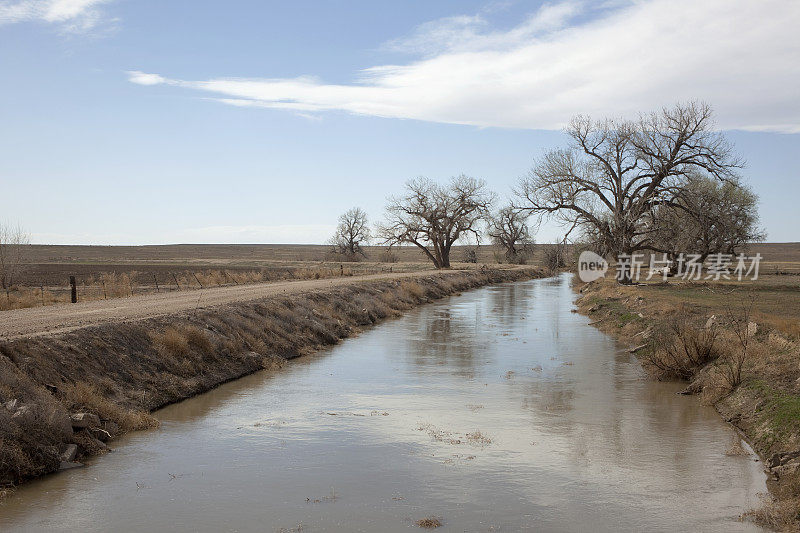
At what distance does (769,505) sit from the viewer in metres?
8.12

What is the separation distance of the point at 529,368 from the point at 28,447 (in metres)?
12.0

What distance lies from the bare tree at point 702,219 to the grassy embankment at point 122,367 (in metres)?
22.2

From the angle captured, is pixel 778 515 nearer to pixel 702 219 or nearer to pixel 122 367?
pixel 122 367

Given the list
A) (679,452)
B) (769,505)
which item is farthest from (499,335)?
(769,505)

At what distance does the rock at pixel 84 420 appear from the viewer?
34.6ft

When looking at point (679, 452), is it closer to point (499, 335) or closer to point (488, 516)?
point (488, 516)

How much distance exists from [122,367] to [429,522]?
28.0 feet

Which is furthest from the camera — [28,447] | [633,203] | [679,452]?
[633,203]

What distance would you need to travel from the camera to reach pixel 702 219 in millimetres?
38000

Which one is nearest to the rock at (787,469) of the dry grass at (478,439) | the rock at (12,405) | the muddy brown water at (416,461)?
the muddy brown water at (416,461)

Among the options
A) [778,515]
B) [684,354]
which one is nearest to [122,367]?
[778,515]

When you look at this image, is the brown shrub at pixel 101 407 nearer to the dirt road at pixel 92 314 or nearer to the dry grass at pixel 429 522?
the dirt road at pixel 92 314

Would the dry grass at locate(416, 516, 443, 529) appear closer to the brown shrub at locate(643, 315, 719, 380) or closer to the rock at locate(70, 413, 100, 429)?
the rock at locate(70, 413, 100, 429)

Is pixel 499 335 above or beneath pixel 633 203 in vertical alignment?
beneath
